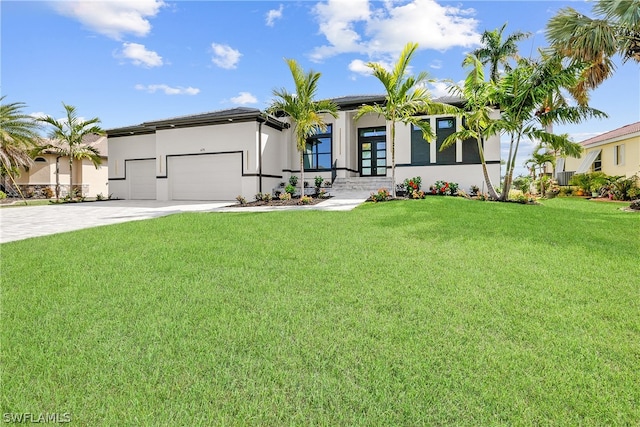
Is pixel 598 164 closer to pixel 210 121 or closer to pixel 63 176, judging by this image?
pixel 210 121

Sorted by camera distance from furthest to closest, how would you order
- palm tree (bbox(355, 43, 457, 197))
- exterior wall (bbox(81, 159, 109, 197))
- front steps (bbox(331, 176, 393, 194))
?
1. exterior wall (bbox(81, 159, 109, 197))
2. front steps (bbox(331, 176, 393, 194))
3. palm tree (bbox(355, 43, 457, 197))

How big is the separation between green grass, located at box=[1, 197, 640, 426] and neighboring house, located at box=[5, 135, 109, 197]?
77.3 feet

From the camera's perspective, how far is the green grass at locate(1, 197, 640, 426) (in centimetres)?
210

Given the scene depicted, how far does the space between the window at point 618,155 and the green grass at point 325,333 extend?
19.2 metres

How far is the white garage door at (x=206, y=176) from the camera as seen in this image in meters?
16.9

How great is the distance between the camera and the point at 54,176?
80.5 feet

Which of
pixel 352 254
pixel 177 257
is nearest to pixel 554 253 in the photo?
pixel 352 254

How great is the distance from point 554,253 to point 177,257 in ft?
20.2

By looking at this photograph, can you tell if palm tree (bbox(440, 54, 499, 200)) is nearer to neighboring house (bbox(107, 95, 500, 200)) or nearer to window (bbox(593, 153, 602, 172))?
neighboring house (bbox(107, 95, 500, 200))

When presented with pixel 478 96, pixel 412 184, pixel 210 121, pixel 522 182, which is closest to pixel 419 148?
pixel 412 184

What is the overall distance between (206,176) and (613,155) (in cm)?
2531

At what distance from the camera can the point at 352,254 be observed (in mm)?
5188

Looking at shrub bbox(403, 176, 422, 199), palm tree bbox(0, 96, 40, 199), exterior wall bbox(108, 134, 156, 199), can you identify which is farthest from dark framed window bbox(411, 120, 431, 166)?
palm tree bbox(0, 96, 40, 199)

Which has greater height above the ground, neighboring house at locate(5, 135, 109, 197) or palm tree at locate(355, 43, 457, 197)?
palm tree at locate(355, 43, 457, 197)
